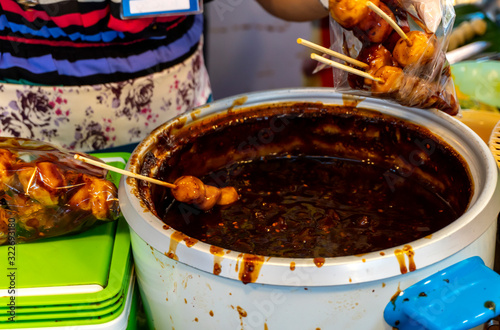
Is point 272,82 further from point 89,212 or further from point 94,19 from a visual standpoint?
point 89,212

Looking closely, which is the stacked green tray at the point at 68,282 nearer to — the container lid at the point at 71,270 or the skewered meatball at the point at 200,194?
the container lid at the point at 71,270

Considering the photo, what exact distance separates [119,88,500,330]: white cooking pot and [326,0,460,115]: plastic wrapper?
0.81 ft

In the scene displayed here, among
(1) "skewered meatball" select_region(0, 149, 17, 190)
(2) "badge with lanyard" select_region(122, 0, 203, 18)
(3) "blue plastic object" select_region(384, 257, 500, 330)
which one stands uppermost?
(2) "badge with lanyard" select_region(122, 0, 203, 18)

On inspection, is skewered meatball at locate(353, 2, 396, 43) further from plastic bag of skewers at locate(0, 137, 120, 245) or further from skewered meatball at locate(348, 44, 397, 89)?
plastic bag of skewers at locate(0, 137, 120, 245)

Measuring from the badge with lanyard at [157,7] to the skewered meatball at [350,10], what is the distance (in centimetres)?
46

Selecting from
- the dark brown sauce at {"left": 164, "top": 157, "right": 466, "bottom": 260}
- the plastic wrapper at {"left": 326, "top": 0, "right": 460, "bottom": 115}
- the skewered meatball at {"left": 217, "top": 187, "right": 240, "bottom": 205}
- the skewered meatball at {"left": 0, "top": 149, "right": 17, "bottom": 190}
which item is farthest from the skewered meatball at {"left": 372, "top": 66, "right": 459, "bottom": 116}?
the skewered meatball at {"left": 0, "top": 149, "right": 17, "bottom": 190}

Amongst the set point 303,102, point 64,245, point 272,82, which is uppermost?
point 303,102

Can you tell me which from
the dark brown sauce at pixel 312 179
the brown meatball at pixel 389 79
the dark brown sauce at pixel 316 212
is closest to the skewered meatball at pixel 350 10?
the brown meatball at pixel 389 79

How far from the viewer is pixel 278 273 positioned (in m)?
0.82

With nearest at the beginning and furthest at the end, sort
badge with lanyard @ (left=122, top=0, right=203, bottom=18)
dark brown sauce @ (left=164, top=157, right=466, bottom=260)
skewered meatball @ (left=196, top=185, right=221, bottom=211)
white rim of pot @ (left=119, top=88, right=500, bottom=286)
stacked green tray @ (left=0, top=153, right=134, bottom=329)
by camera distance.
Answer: white rim of pot @ (left=119, top=88, right=500, bottom=286)
stacked green tray @ (left=0, top=153, right=134, bottom=329)
dark brown sauce @ (left=164, top=157, right=466, bottom=260)
skewered meatball @ (left=196, top=185, right=221, bottom=211)
badge with lanyard @ (left=122, top=0, right=203, bottom=18)

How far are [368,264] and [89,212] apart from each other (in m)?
0.60

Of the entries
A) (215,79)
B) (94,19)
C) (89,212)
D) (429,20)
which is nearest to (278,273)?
(89,212)

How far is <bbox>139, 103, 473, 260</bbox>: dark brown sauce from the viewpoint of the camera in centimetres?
111

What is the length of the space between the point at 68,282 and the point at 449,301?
2.21 feet
